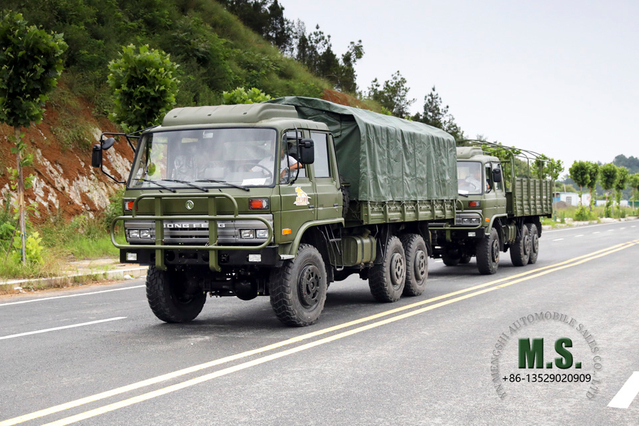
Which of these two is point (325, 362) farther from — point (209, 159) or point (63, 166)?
point (63, 166)

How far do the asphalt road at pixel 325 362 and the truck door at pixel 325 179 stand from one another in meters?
1.47

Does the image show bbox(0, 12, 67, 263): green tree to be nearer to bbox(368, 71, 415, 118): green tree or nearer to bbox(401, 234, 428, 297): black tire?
bbox(401, 234, 428, 297): black tire

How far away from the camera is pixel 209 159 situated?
350 inches

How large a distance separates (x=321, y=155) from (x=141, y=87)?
9.97 m

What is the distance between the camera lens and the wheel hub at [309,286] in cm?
→ 907

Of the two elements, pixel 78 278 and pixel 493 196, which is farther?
pixel 493 196

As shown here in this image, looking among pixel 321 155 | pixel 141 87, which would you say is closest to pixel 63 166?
pixel 141 87

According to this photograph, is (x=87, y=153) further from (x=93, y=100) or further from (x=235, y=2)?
(x=235, y=2)

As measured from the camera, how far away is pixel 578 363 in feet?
23.2

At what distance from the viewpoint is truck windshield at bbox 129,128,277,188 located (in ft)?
28.6

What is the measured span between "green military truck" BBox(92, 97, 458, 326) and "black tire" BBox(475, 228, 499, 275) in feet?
18.8

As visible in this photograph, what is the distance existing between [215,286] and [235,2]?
52.6 m

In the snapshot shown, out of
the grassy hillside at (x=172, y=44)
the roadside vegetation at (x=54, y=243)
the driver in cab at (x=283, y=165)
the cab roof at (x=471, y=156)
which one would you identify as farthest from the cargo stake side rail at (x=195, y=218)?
the grassy hillside at (x=172, y=44)

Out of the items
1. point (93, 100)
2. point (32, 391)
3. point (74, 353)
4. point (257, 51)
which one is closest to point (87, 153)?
point (93, 100)
